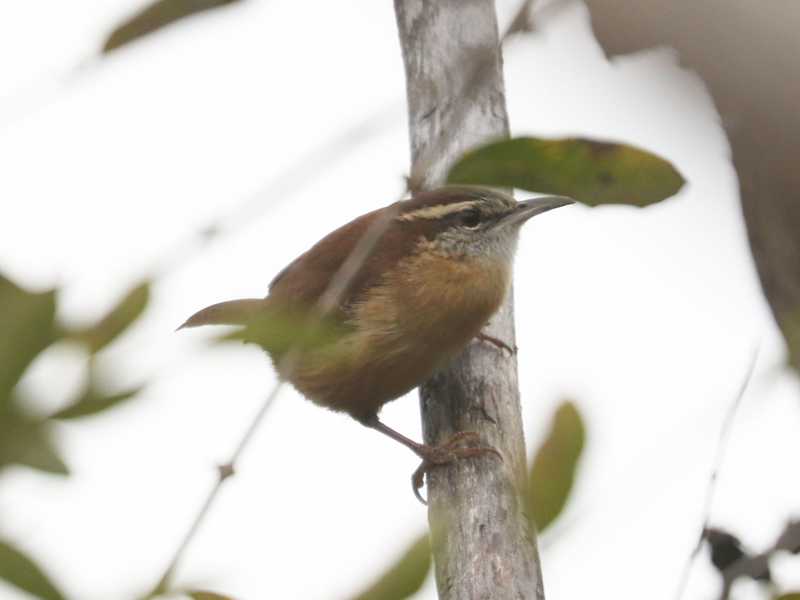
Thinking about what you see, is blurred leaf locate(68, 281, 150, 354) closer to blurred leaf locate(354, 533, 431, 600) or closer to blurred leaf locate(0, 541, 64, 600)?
blurred leaf locate(0, 541, 64, 600)

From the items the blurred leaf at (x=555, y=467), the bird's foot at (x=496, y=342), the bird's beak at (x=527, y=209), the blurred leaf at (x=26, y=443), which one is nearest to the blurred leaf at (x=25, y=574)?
the blurred leaf at (x=26, y=443)

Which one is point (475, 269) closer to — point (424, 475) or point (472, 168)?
point (424, 475)

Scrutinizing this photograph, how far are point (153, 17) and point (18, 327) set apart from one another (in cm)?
59

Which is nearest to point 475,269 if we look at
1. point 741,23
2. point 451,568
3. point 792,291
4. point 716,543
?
point 451,568

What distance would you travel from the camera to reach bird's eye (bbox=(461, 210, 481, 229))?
3.26 m

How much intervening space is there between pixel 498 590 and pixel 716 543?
96 centimetres

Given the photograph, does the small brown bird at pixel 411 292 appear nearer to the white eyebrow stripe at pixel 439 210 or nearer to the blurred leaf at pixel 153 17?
the white eyebrow stripe at pixel 439 210

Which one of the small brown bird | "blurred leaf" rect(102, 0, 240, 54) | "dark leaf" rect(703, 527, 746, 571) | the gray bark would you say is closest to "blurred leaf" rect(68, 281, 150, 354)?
"blurred leaf" rect(102, 0, 240, 54)

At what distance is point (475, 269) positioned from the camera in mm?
3082

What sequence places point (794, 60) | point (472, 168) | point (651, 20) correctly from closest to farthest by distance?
point (794, 60)
point (651, 20)
point (472, 168)

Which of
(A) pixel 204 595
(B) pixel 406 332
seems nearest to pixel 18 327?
(A) pixel 204 595

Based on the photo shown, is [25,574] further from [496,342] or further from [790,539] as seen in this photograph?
[496,342]

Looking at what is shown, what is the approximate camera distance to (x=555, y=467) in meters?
0.92

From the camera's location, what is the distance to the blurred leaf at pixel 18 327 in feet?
1.94
